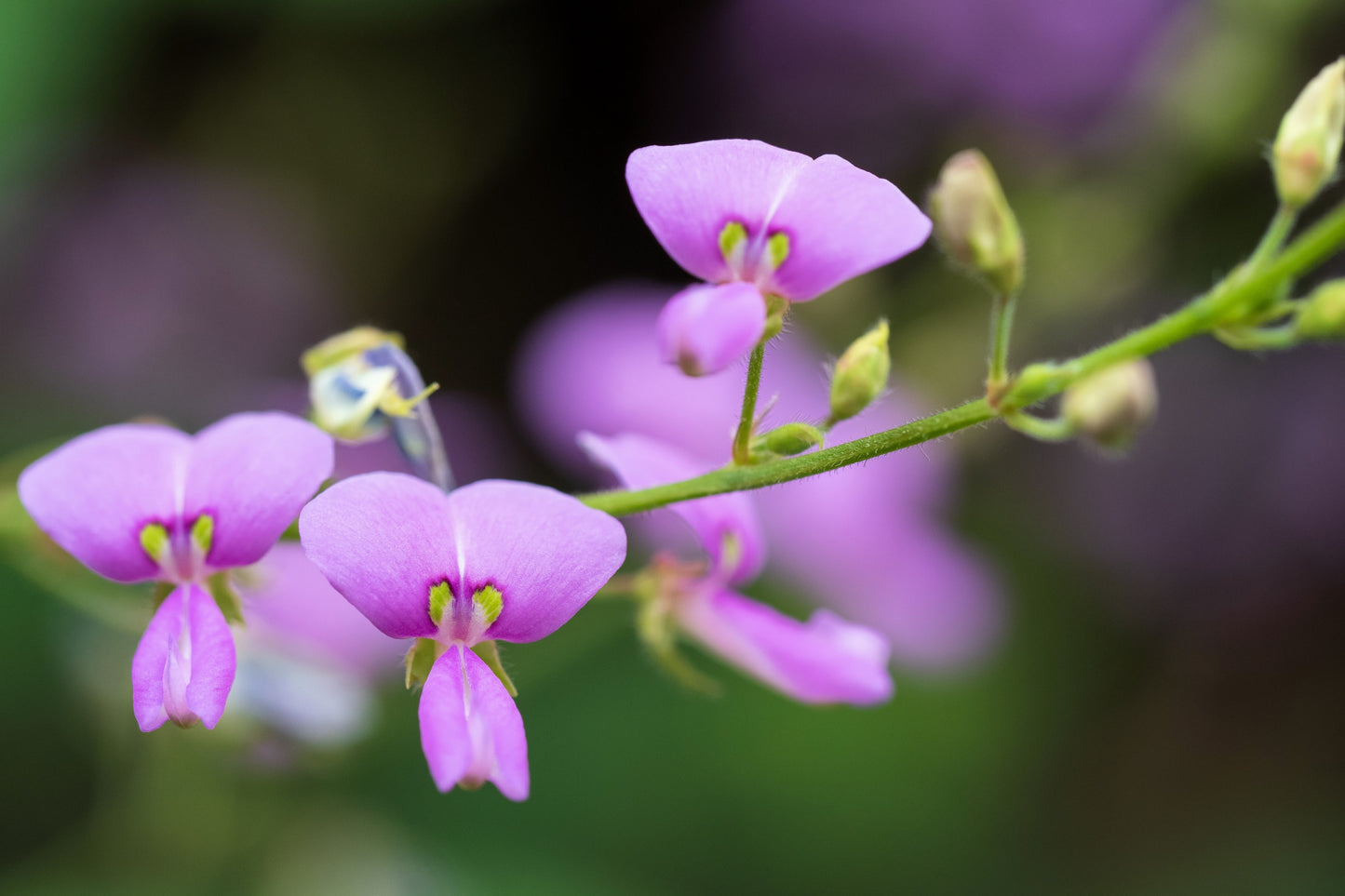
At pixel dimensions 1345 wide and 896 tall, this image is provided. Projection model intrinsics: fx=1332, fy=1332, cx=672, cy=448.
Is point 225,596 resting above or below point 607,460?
below

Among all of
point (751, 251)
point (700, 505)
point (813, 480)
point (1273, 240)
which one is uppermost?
point (1273, 240)

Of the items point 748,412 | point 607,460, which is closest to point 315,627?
point 607,460

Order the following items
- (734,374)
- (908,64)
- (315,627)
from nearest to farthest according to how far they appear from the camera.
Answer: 1. (315,627)
2. (734,374)
3. (908,64)

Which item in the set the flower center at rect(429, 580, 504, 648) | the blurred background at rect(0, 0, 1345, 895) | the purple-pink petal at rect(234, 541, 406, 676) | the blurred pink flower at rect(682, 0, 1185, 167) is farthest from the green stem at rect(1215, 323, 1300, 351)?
the blurred pink flower at rect(682, 0, 1185, 167)

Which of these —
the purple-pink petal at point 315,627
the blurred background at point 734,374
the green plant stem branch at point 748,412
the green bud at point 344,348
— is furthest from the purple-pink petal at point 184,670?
the blurred background at point 734,374

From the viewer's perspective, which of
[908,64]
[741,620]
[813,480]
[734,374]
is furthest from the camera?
[908,64]

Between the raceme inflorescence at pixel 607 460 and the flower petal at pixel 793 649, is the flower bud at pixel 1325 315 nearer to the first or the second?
the raceme inflorescence at pixel 607 460

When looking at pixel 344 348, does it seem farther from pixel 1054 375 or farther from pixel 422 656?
pixel 1054 375
